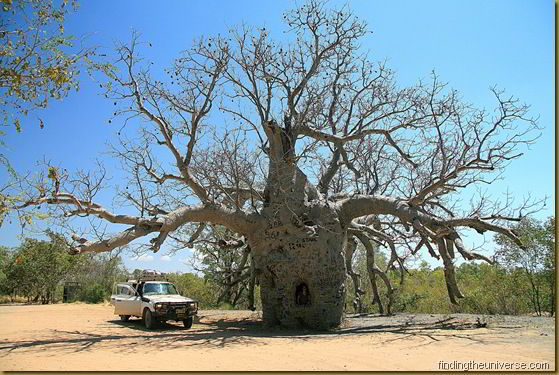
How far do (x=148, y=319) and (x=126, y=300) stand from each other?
1.94m

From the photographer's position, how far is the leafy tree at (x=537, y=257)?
17.7 meters

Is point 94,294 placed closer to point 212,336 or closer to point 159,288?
point 159,288

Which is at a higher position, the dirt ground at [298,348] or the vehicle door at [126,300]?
the vehicle door at [126,300]

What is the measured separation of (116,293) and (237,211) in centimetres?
675

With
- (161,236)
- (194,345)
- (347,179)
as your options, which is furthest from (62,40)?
(347,179)

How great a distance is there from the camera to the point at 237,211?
491 inches

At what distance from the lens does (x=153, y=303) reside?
13.1 m

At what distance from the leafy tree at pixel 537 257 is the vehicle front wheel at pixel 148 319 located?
1287 cm

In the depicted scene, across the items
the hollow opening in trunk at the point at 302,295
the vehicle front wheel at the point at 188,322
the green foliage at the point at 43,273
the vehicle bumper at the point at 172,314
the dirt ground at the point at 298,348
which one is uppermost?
the green foliage at the point at 43,273

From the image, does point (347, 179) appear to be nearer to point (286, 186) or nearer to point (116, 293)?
point (286, 186)

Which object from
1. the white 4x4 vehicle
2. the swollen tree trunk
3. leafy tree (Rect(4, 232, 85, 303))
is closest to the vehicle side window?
the white 4x4 vehicle

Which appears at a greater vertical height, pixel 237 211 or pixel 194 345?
pixel 237 211

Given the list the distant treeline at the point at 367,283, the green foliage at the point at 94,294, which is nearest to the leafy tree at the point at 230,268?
the distant treeline at the point at 367,283

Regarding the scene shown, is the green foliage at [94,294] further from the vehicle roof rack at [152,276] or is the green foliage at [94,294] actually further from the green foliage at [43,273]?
the vehicle roof rack at [152,276]
